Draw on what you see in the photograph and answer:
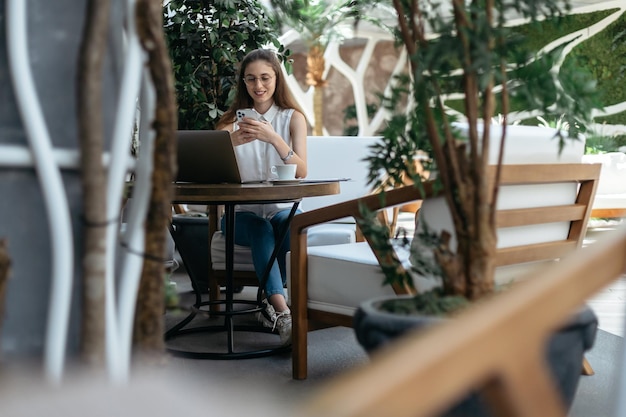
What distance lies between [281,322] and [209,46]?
1933 mm

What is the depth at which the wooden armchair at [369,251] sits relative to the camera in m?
2.42

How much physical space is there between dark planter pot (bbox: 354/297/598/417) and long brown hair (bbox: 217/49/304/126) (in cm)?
230

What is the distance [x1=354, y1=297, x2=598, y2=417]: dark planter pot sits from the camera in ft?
4.76

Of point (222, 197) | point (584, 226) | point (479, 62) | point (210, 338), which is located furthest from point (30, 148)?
point (210, 338)

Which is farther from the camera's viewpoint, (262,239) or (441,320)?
(262,239)

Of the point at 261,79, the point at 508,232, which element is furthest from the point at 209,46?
the point at 508,232

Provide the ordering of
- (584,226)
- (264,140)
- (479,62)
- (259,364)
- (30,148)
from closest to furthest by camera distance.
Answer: (30,148), (479,62), (584,226), (259,364), (264,140)

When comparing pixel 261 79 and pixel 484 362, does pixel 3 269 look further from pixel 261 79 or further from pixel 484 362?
pixel 261 79

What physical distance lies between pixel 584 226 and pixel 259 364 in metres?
1.35

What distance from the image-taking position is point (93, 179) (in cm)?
98

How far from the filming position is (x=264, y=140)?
3.46 meters

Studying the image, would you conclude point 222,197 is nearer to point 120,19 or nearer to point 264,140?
point 264,140

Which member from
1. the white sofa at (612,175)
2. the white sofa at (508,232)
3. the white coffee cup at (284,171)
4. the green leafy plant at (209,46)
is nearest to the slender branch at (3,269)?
the white sofa at (508,232)

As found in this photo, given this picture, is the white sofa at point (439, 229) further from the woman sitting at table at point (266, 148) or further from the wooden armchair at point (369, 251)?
the woman sitting at table at point (266, 148)
